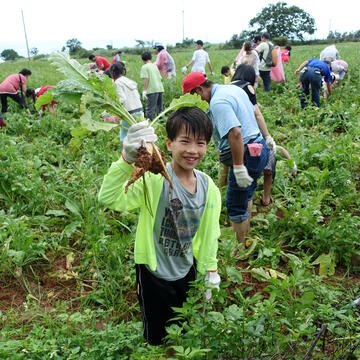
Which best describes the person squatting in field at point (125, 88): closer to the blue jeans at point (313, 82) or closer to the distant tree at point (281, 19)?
the blue jeans at point (313, 82)

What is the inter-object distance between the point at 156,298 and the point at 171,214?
466mm

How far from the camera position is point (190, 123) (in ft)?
6.13

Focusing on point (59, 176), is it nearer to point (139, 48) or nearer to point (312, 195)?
point (312, 195)

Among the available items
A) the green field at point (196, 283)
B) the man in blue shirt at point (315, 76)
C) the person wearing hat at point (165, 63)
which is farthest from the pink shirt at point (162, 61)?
the green field at point (196, 283)

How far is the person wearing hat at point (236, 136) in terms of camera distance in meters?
2.89

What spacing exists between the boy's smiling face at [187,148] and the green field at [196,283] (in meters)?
0.52

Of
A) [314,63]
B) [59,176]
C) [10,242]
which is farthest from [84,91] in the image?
[314,63]

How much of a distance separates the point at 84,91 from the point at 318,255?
2585 millimetres

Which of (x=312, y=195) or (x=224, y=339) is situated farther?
(x=312, y=195)

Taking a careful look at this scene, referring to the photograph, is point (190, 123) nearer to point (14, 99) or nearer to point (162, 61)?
point (14, 99)

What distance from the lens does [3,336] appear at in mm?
2316

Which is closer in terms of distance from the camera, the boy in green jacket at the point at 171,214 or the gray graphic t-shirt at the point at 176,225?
the boy in green jacket at the point at 171,214

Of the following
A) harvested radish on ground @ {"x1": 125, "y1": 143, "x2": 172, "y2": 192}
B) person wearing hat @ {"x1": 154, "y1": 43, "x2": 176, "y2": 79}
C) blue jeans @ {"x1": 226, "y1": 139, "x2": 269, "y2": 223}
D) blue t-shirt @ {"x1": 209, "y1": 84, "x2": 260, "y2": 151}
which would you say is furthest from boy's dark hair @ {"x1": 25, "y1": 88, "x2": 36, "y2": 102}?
harvested radish on ground @ {"x1": 125, "y1": 143, "x2": 172, "y2": 192}

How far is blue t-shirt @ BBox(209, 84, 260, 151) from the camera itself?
9.41 feet
